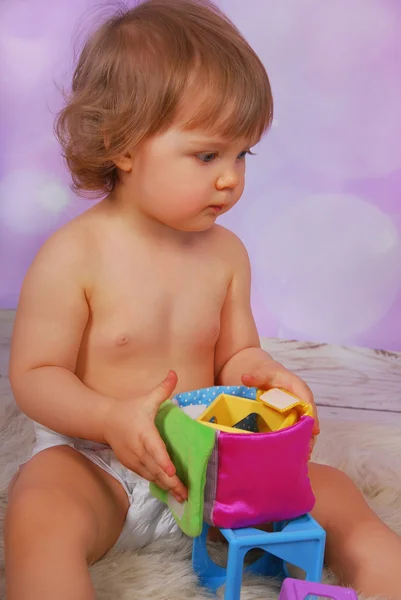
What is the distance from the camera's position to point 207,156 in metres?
0.89

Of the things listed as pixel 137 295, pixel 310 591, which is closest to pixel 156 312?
pixel 137 295

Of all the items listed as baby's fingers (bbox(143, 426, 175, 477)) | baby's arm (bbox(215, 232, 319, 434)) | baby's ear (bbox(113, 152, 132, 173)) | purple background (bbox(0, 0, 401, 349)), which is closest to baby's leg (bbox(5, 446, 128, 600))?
baby's fingers (bbox(143, 426, 175, 477))

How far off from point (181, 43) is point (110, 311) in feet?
0.99

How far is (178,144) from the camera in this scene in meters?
0.88

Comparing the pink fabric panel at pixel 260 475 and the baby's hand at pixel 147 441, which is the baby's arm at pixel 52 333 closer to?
the baby's hand at pixel 147 441

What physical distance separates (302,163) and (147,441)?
106cm

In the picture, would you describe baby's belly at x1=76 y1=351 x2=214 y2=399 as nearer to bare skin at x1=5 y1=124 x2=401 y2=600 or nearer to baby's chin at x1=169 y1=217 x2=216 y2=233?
bare skin at x1=5 y1=124 x2=401 y2=600

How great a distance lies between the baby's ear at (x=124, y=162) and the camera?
0.93 metres

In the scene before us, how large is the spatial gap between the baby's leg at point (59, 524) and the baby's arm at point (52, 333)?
5 cm

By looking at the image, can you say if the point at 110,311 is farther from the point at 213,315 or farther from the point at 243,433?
the point at 243,433

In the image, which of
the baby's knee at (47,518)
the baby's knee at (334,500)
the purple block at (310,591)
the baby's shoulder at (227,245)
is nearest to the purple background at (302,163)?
the baby's shoulder at (227,245)

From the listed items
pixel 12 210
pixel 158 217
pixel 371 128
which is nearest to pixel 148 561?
pixel 158 217

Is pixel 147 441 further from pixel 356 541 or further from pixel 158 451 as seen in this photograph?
pixel 356 541

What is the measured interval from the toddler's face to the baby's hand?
0.20 metres
